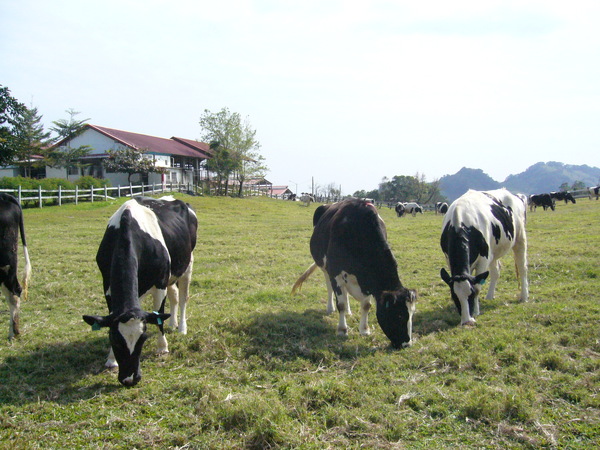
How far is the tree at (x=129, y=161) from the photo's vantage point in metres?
43.2

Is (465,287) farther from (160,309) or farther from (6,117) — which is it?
(6,117)

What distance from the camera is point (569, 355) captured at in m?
5.75

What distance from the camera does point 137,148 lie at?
45.1 metres

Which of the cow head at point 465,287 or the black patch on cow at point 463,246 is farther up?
the black patch on cow at point 463,246

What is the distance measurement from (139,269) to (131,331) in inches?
44.3

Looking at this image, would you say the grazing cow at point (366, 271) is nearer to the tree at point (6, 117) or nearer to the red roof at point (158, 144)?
the tree at point (6, 117)

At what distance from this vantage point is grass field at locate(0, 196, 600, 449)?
412 cm

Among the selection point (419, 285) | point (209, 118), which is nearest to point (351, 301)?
point (419, 285)

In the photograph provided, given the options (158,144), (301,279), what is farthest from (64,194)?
(301,279)

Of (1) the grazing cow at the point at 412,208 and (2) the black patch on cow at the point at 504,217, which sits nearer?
(2) the black patch on cow at the point at 504,217

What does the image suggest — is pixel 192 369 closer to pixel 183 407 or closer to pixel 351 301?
pixel 183 407

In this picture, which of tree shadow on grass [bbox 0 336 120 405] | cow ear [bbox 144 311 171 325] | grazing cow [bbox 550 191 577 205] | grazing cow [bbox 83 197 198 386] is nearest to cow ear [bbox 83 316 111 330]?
grazing cow [bbox 83 197 198 386]

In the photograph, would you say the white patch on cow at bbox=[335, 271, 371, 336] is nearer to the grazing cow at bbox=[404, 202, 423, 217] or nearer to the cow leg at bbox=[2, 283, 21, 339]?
the cow leg at bbox=[2, 283, 21, 339]

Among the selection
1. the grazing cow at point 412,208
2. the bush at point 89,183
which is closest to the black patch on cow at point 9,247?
the bush at point 89,183
